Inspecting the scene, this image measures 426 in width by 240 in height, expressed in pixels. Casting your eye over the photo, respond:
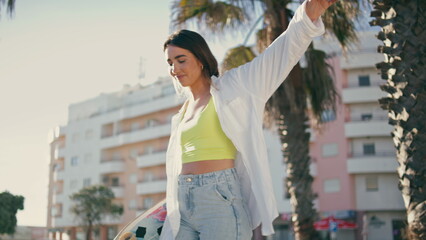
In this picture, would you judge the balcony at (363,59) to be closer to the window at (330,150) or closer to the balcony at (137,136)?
the window at (330,150)

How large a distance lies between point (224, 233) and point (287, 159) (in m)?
10.7

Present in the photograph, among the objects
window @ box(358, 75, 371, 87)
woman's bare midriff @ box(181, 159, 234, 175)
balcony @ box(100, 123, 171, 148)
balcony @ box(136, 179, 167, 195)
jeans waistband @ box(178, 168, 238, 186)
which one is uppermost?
window @ box(358, 75, 371, 87)

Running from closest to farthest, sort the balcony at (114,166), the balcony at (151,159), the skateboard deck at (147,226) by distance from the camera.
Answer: the skateboard deck at (147,226) → the balcony at (151,159) → the balcony at (114,166)

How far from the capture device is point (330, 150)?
39.5 m

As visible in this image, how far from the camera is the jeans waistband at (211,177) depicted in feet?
7.90

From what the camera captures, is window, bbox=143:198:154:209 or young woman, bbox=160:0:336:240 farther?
window, bbox=143:198:154:209

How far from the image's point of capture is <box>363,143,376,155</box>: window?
3822 cm

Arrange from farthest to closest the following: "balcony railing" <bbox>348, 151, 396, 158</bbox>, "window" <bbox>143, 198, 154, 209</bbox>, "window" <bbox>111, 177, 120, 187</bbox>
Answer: "window" <bbox>111, 177, 120, 187</bbox> → "window" <bbox>143, 198, 154, 209</bbox> → "balcony railing" <bbox>348, 151, 396, 158</bbox>

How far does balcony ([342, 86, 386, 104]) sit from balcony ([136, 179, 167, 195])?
1731cm

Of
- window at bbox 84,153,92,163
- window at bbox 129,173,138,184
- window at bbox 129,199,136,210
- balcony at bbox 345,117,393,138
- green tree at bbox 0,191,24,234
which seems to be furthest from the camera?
window at bbox 84,153,92,163

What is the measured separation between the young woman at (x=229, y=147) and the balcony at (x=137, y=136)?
150 ft

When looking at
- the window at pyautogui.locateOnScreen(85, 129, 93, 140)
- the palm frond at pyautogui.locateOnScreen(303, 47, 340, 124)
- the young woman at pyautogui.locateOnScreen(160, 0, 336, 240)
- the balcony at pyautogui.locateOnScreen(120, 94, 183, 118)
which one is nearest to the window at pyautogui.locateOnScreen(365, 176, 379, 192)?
the balcony at pyautogui.locateOnScreen(120, 94, 183, 118)

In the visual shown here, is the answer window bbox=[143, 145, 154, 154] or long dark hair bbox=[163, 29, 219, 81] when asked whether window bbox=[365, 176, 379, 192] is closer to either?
window bbox=[143, 145, 154, 154]

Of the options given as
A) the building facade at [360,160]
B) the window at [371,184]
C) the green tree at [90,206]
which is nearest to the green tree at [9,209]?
the green tree at [90,206]
